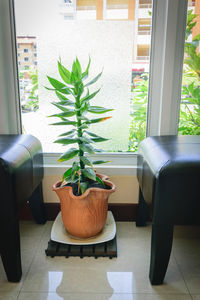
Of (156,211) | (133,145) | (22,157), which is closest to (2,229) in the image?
(22,157)

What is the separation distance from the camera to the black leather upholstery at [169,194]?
102 cm

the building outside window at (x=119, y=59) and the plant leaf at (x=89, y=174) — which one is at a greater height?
the building outside window at (x=119, y=59)

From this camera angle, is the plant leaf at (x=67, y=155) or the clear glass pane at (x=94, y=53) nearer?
the plant leaf at (x=67, y=155)

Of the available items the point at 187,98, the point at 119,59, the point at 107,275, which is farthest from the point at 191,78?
the point at 107,275

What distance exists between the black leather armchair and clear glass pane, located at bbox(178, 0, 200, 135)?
941 mm

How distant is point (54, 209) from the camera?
1.78 metres

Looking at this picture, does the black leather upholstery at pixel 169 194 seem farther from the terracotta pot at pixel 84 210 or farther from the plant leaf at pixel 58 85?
the plant leaf at pixel 58 85

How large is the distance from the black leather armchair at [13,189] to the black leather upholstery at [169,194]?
0.55 metres

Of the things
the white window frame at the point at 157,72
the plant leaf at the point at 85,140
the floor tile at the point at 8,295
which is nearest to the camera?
the floor tile at the point at 8,295

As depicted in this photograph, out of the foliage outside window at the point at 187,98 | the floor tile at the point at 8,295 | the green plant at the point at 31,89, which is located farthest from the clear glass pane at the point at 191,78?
the floor tile at the point at 8,295

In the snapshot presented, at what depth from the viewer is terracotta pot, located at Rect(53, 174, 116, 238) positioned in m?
1.36

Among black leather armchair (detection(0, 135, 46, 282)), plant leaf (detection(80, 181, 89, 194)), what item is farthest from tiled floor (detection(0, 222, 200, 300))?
plant leaf (detection(80, 181, 89, 194))

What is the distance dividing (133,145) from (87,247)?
707 mm

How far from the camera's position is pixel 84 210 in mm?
1376
